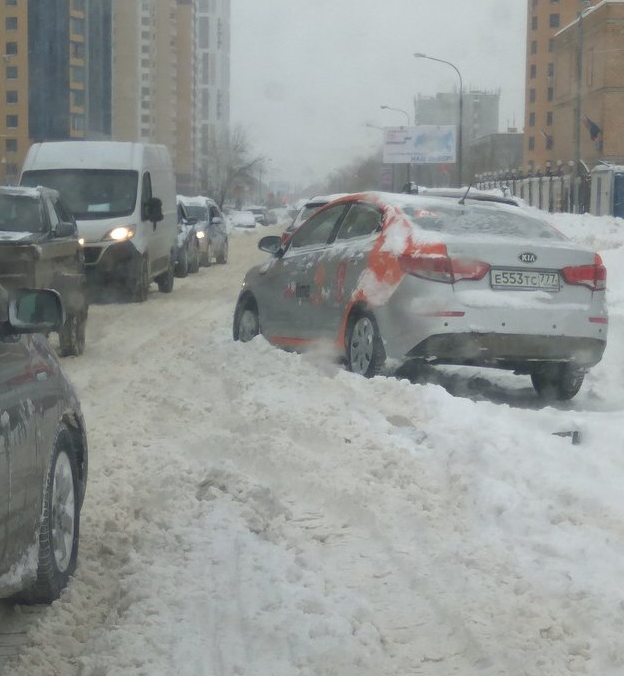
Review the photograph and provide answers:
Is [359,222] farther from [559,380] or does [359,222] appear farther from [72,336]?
[72,336]

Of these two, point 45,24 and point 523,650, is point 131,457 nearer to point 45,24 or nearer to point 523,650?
point 523,650

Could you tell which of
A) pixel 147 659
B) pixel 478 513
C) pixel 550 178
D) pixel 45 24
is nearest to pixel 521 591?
pixel 478 513

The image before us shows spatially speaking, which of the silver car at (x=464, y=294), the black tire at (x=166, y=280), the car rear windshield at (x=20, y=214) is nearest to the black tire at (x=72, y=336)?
the car rear windshield at (x=20, y=214)

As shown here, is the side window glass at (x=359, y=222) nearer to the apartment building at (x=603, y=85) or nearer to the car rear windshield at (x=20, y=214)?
the car rear windshield at (x=20, y=214)

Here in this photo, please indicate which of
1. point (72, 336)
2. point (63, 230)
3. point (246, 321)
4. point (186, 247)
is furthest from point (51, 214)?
point (186, 247)

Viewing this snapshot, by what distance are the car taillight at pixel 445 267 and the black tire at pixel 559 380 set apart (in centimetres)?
119

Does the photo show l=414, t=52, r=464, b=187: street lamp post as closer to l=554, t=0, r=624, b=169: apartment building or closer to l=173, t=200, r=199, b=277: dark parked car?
l=554, t=0, r=624, b=169: apartment building

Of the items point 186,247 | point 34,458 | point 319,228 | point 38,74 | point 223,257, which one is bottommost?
point 223,257

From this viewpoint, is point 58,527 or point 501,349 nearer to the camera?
point 58,527

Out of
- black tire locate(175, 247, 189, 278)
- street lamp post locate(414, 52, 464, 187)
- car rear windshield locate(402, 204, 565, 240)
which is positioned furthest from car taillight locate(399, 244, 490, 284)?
street lamp post locate(414, 52, 464, 187)

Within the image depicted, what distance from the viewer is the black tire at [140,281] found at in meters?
18.4

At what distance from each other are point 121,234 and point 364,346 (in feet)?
31.3

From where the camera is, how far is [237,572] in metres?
5.01

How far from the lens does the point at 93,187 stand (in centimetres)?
1914
